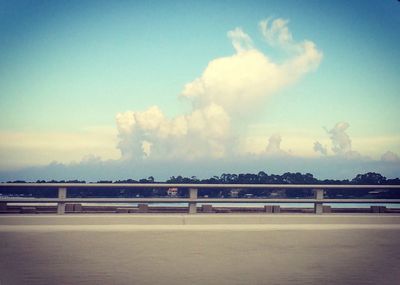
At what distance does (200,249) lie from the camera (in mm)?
8633

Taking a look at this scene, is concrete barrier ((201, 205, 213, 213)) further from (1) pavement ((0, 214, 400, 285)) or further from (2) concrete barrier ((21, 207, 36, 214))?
(2) concrete barrier ((21, 207, 36, 214))

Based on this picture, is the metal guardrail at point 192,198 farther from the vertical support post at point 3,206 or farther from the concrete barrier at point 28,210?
the concrete barrier at point 28,210

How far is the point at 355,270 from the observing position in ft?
22.6

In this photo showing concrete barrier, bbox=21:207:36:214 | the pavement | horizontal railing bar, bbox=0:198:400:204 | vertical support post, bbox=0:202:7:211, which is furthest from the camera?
concrete barrier, bbox=21:207:36:214

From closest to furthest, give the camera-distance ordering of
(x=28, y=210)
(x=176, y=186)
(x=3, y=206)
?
(x=176, y=186)
(x=3, y=206)
(x=28, y=210)

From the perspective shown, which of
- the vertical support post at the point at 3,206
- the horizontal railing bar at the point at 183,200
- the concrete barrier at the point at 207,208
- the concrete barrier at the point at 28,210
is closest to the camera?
the horizontal railing bar at the point at 183,200

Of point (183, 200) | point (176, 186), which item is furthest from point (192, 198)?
point (176, 186)

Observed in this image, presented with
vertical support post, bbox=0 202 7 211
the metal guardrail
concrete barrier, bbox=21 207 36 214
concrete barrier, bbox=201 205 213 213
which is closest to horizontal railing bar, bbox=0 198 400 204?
the metal guardrail

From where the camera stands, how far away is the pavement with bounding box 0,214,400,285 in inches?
253

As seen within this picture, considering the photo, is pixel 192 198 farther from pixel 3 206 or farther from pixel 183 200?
pixel 3 206

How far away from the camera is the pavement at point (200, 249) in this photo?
6437 millimetres

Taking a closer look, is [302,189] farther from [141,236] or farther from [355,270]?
[355,270]

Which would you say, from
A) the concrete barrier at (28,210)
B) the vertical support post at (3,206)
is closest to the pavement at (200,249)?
the vertical support post at (3,206)

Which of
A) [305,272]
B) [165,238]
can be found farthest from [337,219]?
[305,272]
